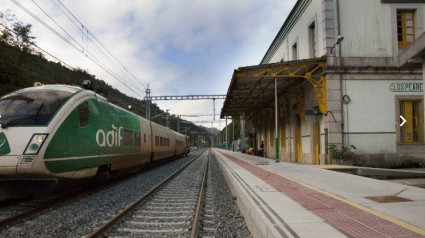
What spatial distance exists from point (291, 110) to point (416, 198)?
16.4m

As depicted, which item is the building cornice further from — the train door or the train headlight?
the train headlight

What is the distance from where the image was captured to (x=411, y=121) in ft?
51.4

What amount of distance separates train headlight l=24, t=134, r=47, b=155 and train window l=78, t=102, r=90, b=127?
1.40m

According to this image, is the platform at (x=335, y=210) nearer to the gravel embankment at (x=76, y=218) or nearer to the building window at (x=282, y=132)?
the gravel embankment at (x=76, y=218)

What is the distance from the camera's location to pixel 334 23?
1571 centimetres

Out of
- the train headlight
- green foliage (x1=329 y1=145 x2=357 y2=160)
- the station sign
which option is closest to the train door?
green foliage (x1=329 y1=145 x2=357 y2=160)

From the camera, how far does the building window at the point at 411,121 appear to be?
15.5m

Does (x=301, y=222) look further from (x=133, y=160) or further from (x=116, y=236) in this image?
(x=133, y=160)

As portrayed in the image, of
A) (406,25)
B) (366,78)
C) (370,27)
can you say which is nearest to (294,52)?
(370,27)

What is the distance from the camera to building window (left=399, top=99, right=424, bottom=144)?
50.8 ft

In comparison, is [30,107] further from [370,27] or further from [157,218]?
[370,27]

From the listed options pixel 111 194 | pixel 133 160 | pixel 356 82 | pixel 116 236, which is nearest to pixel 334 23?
pixel 356 82

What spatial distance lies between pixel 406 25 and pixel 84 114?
52.0 feet

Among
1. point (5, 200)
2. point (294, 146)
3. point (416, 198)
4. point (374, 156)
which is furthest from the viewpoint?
point (294, 146)
